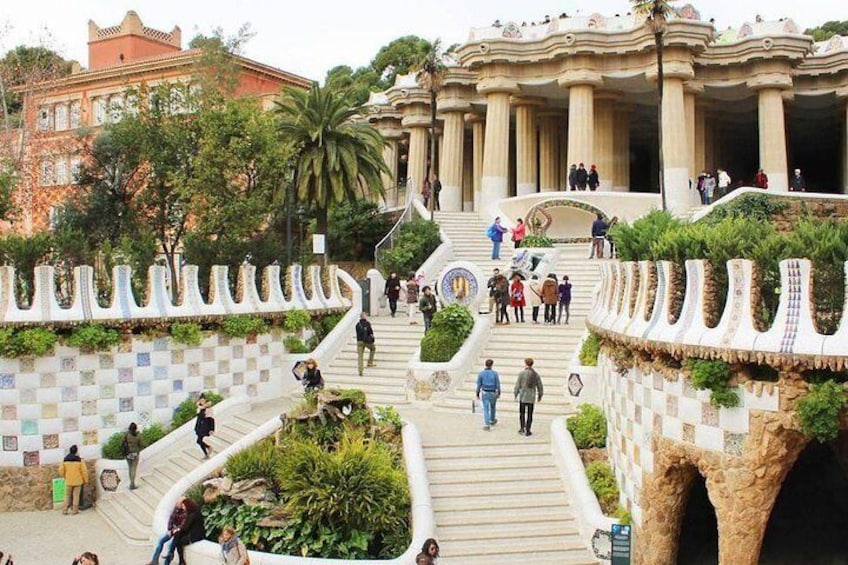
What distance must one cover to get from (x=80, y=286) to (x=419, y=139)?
30150mm

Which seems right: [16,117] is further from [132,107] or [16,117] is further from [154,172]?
[154,172]

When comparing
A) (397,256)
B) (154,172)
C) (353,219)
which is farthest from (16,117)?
(397,256)

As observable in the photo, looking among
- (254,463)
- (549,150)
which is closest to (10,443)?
(254,463)

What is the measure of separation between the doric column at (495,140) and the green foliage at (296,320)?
16744 millimetres

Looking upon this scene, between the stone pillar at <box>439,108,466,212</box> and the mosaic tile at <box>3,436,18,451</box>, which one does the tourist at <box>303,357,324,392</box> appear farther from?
the stone pillar at <box>439,108,466,212</box>

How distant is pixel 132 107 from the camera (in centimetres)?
3478

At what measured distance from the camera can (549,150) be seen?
152ft

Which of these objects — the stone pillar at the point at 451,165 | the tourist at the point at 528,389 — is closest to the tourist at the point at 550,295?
the tourist at the point at 528,389

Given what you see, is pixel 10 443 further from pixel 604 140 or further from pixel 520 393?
pixel 604 140

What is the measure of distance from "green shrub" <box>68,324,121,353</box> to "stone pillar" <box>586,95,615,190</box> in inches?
1026

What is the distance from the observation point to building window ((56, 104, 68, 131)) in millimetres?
53000

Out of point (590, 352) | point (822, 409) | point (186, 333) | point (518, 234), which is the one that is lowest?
point (822, 409)

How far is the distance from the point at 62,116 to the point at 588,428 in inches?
1765

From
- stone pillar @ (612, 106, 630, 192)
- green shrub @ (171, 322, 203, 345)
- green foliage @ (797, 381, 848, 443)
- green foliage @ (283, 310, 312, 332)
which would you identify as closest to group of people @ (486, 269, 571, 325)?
green foliage @ (283, 310, 312, 332)
